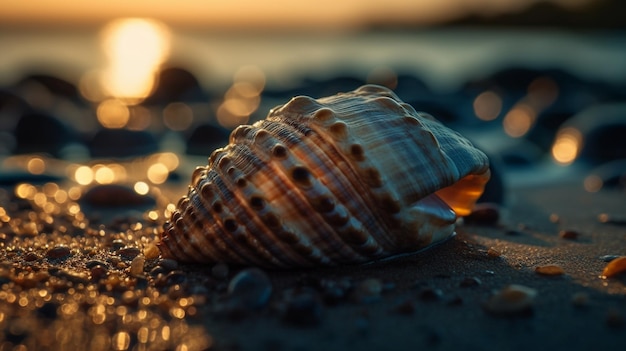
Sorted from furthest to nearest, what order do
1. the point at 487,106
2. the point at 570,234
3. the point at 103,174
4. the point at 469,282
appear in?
the point at 487,106, the point at 103,174, the point at 570,234, the point at 469,282

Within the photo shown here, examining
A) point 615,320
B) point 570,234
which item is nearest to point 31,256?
point 615,320

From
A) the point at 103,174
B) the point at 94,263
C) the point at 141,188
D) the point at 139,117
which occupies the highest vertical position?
the point at 139,117

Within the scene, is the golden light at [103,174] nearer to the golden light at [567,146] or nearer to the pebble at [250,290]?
the pebble at [250,290]

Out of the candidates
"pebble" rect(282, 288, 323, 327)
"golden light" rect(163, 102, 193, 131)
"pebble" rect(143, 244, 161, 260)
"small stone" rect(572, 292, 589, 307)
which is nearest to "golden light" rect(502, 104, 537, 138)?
"golden light" rect(163, 102, 193, 131)

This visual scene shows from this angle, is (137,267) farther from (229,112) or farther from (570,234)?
(229,112)

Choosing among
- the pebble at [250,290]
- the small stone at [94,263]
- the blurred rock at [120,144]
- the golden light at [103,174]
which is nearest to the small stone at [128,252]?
the small stone at [94,263]

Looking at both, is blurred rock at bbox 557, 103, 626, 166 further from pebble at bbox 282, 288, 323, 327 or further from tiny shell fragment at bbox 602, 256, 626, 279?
pebble at bbox 282, 288, 323, 327
